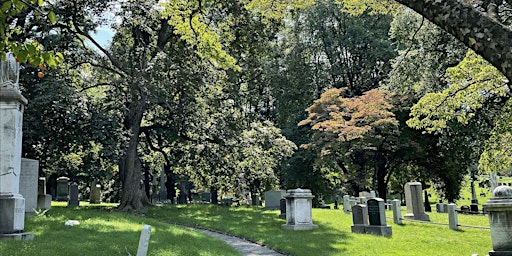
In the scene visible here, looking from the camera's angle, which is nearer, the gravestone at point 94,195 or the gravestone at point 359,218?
the gravestone at point 359,218

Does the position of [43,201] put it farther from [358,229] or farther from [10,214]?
[358,229]

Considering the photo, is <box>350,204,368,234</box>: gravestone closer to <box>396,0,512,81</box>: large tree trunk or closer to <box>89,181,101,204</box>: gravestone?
<box>396,0,512,81</box>: large tree trunk

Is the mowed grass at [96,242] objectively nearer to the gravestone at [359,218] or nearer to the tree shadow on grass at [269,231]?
the tree shadow on grass at [269,231]

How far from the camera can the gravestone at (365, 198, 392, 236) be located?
13031 millimetres

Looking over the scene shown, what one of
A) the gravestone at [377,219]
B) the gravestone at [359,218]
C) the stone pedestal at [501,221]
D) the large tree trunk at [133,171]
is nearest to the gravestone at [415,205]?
the gravestone at [359,218]

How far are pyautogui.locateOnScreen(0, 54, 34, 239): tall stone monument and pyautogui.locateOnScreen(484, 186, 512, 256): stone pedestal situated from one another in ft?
30.2

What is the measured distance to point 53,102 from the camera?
15133 millimetres

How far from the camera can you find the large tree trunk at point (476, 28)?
11.1 ft

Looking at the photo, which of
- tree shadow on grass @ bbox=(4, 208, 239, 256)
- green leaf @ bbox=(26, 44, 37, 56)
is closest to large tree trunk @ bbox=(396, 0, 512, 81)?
green leaf @ bbox=(26, 44, 37, 56)

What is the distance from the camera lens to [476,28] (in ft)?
11.6

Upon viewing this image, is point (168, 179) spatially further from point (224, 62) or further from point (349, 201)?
point (224, 62)

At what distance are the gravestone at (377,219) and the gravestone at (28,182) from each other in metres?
10.0

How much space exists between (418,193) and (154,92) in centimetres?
1256

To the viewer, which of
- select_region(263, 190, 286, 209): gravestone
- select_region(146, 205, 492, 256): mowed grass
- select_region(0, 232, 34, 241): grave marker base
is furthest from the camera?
select_region(263, 190, 286, 209): gravestone
